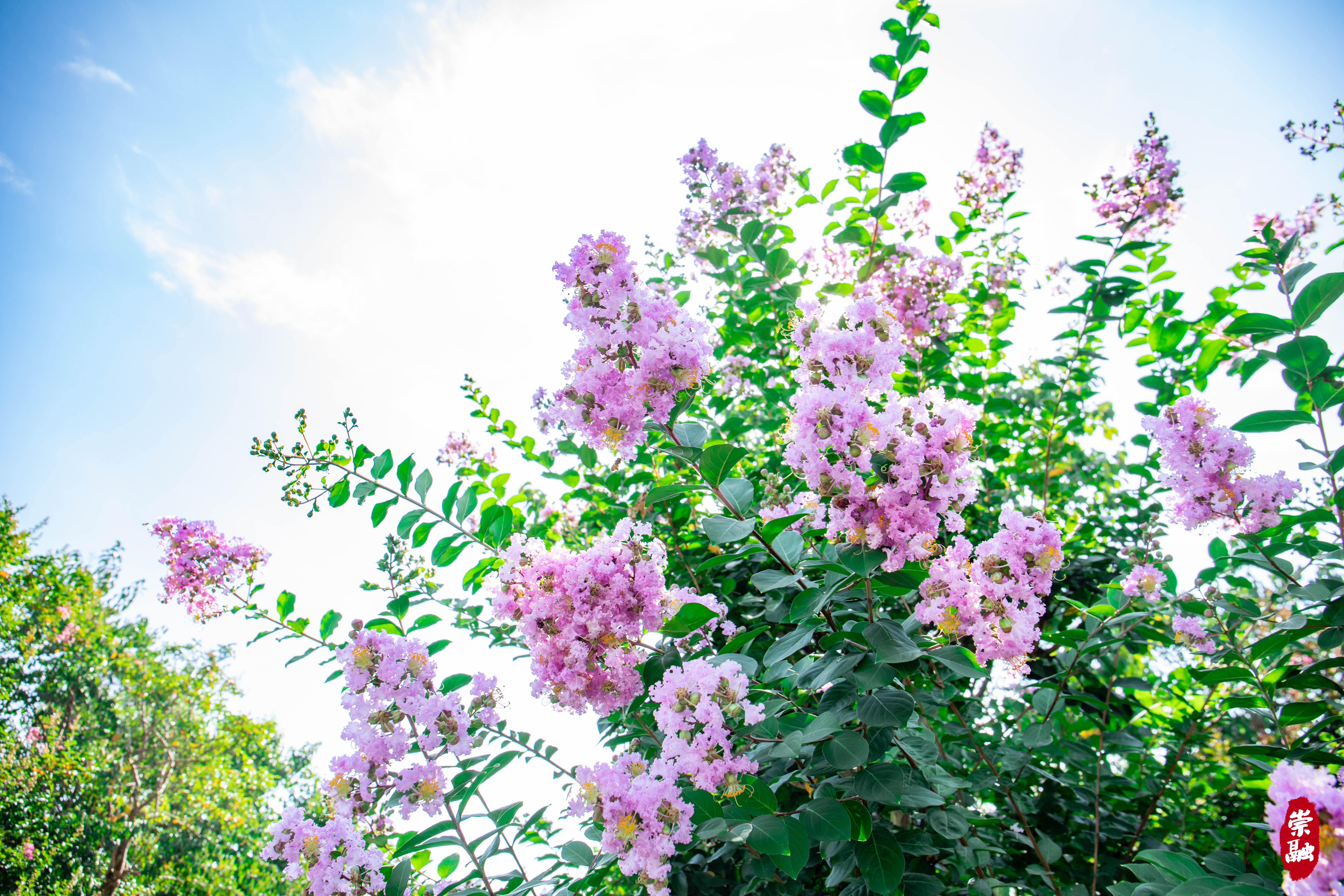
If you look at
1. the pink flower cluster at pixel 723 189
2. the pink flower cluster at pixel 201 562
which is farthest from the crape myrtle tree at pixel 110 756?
the pink flower cluster at pixel 723 189

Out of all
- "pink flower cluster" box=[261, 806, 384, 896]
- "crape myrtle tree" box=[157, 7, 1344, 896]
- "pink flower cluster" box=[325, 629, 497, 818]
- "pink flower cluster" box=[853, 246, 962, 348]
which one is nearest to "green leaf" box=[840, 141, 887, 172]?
"crape myrtle tree" box=[157, 7, 1344, 896]

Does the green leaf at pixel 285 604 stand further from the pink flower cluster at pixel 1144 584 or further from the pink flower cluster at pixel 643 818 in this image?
the pink flower cluster at pixel 1144 584

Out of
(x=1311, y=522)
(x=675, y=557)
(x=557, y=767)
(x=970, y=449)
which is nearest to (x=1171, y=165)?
(x=1311, y=522)

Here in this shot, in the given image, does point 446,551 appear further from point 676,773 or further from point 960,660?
point 960,660

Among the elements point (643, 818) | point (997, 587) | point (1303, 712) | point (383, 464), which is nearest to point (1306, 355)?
point (1303, 712)

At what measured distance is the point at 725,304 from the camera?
3.99 m

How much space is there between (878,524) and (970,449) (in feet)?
0.97

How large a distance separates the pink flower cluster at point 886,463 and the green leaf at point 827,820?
1.82 ft

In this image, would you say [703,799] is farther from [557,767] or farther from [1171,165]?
[1171,165]

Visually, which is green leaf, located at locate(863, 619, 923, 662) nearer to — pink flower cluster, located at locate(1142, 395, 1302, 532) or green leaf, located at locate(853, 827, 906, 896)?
green leaf, located at locate(853, 827, 906, 896)

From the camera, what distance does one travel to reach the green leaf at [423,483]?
2.20m

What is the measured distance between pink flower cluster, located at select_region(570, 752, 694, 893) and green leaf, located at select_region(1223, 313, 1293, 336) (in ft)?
6.52

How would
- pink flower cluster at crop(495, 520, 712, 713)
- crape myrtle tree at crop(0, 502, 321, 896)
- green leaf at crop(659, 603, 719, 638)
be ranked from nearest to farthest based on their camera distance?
green leaf at crop(659, 603, 719, 638)
pink flower cluster at crop(495, 520, 712, 713)
crape myrtle tree at crop(0, 502, 321, 896)

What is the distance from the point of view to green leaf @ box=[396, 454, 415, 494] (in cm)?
216
